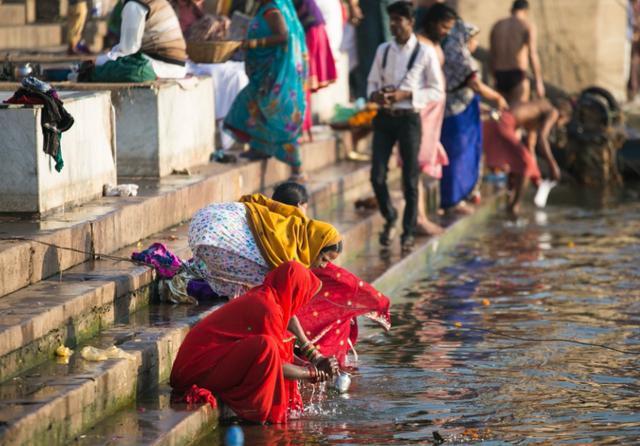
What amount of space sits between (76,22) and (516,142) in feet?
14.1

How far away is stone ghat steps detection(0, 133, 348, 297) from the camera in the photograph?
773 cm

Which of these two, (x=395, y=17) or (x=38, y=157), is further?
(x=395, y=17)

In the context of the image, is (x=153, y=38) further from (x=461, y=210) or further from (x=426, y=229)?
(x=461, y=210)

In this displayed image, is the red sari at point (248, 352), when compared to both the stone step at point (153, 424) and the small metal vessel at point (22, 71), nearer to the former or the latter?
the stone step at point (153, 424)

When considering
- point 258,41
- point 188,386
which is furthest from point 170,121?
point 188,386

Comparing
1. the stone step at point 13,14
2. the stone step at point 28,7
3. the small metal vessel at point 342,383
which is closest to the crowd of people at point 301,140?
the small metal vessel at point 342,383

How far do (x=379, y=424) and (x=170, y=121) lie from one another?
4218 mm

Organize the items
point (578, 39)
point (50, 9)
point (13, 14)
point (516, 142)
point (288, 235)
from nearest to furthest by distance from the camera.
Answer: point (288, 235) → point (516, 142) → point (13, 14) → point (50, 9) → point (578, 39)

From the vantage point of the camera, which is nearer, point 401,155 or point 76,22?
point 401,155

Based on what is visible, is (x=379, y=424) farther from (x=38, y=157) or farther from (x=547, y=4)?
(x=547, y=4)

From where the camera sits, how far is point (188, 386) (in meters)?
7.18

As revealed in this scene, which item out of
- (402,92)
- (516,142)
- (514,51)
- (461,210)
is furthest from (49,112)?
(514,51)

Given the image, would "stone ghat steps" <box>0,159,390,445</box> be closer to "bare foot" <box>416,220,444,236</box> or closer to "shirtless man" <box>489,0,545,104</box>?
"bare foot" <box>416,220,444,236</box>

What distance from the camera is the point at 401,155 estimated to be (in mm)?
12008
